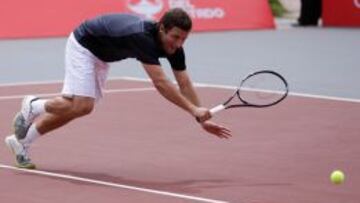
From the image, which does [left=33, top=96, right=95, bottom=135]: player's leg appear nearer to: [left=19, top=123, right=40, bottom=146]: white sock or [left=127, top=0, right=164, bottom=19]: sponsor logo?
[left=19, top=123, right=40, bottom=146]: white sock

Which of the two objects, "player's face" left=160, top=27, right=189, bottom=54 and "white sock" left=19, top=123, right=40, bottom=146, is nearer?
"player's face" left=160, top=27, right=189, bottom=54

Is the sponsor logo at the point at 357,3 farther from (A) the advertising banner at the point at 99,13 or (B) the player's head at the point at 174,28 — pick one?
(B) the player's head at the point at 174,28

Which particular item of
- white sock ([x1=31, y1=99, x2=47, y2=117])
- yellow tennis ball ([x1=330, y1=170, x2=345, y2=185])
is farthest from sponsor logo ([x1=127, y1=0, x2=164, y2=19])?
yellow tennis ball ([x1=330, y1=170, x2=345, y2=185])

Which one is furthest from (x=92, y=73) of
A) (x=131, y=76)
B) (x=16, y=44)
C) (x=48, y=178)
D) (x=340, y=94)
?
(x=16, y=44)

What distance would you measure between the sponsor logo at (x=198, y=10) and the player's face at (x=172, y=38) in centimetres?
A: 1383

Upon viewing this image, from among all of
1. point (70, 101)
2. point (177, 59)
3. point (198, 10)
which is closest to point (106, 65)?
point (70, 101)

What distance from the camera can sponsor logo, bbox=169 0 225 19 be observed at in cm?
2195

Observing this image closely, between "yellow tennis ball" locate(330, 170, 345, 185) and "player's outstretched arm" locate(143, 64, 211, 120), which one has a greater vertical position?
"player's outstretched arm" locate(143, 64, 211, 120)

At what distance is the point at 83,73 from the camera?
842 cm

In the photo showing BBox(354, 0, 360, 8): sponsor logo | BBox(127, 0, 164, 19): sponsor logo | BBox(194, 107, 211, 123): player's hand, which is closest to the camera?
BBox(194, 107, 211, 123): player's hand

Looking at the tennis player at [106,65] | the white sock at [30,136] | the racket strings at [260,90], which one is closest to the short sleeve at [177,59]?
the tennis player at [106,65]

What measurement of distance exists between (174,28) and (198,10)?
47.7ft

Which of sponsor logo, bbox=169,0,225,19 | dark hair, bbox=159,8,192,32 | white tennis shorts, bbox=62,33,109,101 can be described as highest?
dark hair, bbox=159,8,192,32

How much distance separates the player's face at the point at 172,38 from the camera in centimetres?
788
